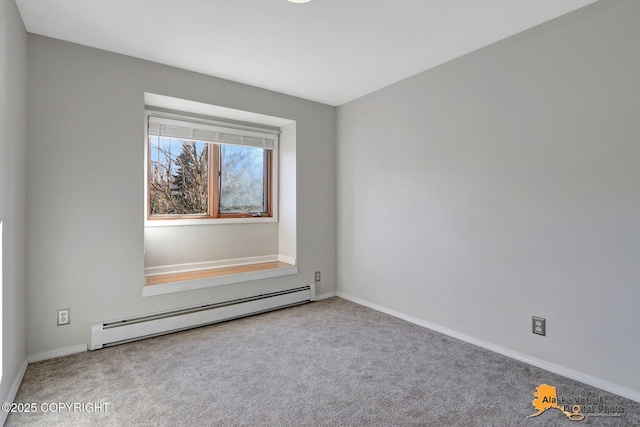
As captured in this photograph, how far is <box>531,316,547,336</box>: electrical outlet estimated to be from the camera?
90.8 inches

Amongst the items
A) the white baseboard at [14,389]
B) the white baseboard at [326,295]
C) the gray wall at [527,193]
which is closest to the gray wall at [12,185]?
the white baseboard at [14,389]

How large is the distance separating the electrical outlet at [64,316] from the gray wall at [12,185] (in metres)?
0.20

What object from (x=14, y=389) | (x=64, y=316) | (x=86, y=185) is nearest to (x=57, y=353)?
(x=64, y=316)

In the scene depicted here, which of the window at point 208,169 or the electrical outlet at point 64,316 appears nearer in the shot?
the electrical outlet at point 64,316

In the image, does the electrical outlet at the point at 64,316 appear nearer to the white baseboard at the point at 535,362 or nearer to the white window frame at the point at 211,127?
the white window frame at the point at 211,127

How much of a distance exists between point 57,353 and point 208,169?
218cm

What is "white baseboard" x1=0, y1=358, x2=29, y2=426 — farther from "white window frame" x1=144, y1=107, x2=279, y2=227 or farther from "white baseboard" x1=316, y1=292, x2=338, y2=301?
"white baseboard" x1=316, y1=292, x2=338, y2=301

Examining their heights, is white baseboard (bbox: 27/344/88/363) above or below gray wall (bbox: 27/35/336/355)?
below

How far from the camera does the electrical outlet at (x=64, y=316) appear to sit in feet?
8.18

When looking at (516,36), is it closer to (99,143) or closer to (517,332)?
(517,332)

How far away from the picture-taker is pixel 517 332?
245 cm

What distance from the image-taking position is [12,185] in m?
2.00

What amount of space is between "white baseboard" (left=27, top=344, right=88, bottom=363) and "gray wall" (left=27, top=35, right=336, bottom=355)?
3 cm

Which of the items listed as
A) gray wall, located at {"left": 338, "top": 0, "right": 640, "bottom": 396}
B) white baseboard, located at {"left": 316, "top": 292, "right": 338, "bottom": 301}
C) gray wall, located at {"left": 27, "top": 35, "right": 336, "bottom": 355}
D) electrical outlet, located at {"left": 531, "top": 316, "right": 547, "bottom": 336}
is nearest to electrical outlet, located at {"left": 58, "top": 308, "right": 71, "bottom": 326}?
gray wall, located at {"left": 27, "top": 35, "right": 336, "bottom": 355}
